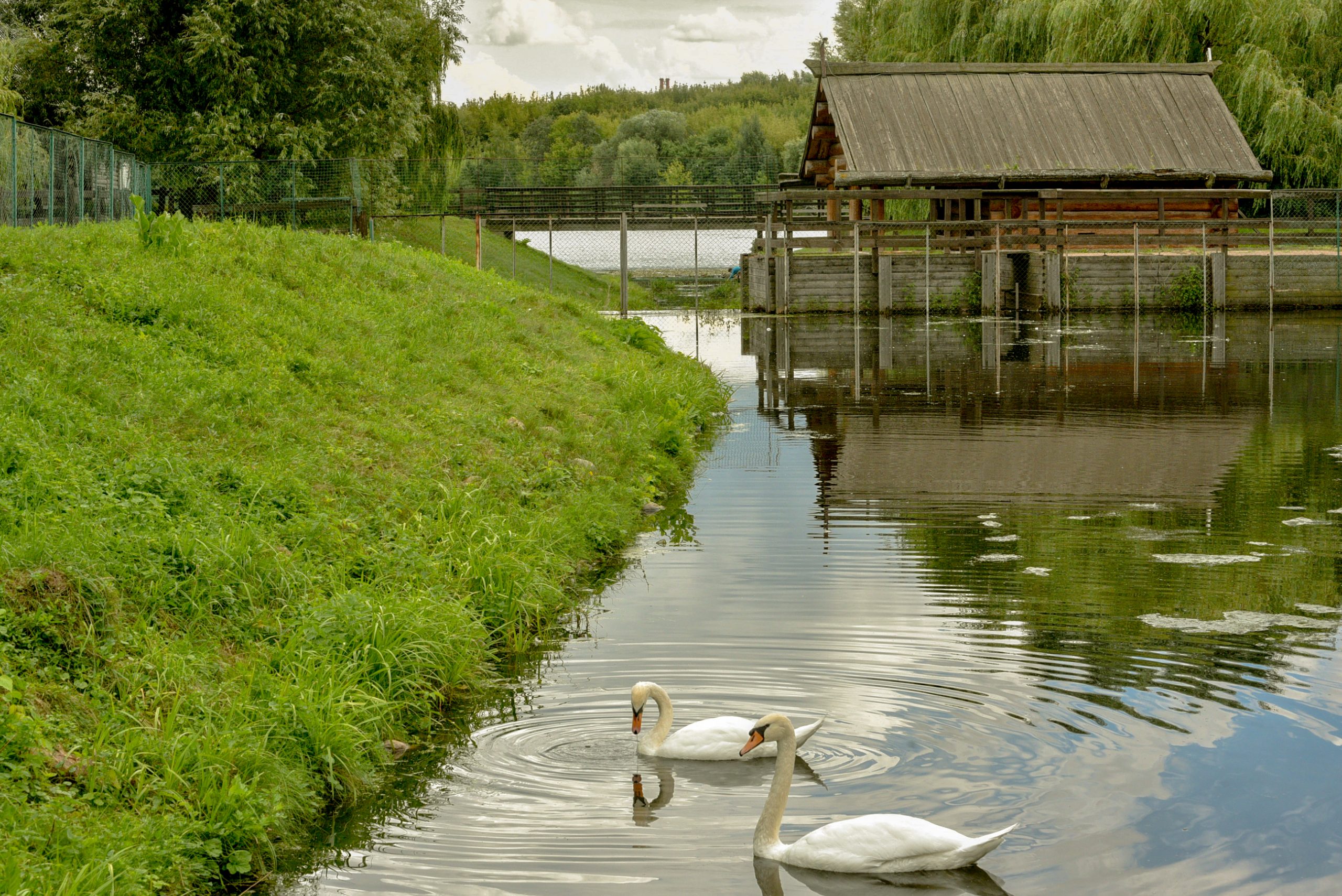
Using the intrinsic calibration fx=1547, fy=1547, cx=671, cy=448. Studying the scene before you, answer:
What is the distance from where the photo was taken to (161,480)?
29.7ft

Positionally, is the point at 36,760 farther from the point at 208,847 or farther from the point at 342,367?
the point at 342,367

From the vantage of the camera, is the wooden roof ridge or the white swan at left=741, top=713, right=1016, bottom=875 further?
the wooden roof ridge

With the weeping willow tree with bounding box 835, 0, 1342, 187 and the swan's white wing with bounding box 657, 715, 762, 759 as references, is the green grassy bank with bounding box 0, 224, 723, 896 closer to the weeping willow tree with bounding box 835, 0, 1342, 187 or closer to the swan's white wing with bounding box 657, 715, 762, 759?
the swan's white wing with bounding box 657, 715, 762, 759

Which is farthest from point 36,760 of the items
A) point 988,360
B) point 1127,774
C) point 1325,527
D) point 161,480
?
point 988,360

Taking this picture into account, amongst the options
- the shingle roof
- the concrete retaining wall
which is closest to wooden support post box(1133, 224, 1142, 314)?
the concrete retaining wall

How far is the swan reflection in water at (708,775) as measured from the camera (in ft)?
22.2

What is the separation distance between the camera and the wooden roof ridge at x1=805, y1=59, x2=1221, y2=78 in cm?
4447

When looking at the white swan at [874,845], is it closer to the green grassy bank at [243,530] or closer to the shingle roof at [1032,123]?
the green grassy bank at [243,530]

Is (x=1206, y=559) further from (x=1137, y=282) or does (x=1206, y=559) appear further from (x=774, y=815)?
(x=1137, y=282)

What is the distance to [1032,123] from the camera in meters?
42.9

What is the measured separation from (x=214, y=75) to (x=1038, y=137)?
21.9m

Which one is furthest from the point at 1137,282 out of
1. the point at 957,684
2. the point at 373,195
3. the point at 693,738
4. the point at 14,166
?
the point at 693,738

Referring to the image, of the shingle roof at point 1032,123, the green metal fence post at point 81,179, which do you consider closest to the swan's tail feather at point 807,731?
the green metal fence post at point 81,179

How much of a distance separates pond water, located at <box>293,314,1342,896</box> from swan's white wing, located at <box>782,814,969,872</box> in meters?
0.07
